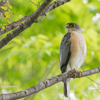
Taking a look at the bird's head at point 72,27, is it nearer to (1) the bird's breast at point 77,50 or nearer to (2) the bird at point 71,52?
(2) the bird at point 71,52

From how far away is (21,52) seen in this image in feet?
14.0

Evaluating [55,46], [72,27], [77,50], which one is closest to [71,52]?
[77,50]

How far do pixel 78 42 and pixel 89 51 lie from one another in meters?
0.58

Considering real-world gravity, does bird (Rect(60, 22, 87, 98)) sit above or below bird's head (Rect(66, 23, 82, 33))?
below

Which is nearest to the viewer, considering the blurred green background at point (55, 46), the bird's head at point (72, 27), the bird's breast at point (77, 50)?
the blurred green background at point (55, 46)

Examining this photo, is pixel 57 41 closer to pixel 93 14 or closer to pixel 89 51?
pixel 89 51

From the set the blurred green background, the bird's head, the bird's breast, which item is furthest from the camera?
the bird's head

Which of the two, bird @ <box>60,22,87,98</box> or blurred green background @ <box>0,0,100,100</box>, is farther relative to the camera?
bird @ <box>60,22,87,98</box>

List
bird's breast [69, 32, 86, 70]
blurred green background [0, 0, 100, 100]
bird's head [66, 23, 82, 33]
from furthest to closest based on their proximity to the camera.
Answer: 1. bird's head [66, 23, 82, 33]
2. bird's breast [69, 32, 86, 70]
3. blurred green background [0, 0, 100, 100]

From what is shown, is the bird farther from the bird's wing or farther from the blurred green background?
the blurred green background

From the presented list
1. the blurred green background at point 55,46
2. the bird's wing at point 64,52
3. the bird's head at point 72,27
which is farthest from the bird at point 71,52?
the bird's head at point 72,27

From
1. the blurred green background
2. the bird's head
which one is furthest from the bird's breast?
the bird's head

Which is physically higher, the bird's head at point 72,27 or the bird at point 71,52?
the bird's head at point 72,27

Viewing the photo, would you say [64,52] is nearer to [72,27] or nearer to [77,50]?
[77,50]
